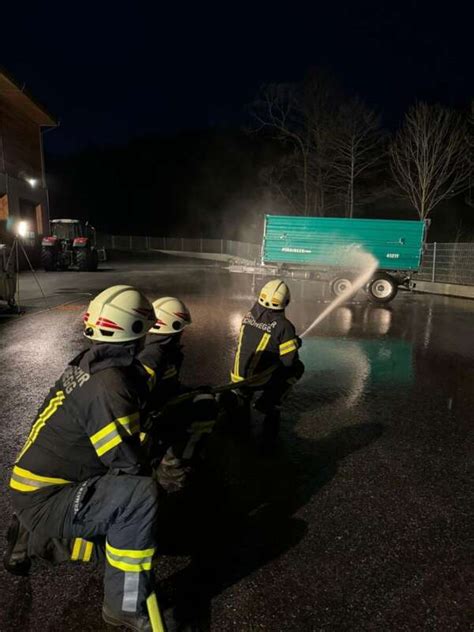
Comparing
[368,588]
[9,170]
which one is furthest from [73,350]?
[9,170]

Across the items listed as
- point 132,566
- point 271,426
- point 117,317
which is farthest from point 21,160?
point 132,566

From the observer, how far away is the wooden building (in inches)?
786

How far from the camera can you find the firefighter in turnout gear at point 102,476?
2131mm

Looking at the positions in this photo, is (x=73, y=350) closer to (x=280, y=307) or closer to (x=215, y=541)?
(x=280, y=307)

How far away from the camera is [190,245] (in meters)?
47.9

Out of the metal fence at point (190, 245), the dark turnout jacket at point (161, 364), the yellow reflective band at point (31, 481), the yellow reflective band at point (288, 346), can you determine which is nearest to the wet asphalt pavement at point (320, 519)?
the yellow reflective band at point (31, 481)

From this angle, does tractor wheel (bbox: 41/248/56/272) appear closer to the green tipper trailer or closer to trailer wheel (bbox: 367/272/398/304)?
the green tipper trailer

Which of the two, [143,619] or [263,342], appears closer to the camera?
[143,619]

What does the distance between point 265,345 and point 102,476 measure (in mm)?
2387

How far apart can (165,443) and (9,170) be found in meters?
21.2

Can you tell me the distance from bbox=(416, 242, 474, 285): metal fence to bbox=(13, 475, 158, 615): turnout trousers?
53.6ft

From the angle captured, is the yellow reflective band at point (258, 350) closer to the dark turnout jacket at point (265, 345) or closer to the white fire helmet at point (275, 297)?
the dark turnout jacket at point (265, 345)

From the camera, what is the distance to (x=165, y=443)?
11.9 ft

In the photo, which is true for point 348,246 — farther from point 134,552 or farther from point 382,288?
point 134,552
